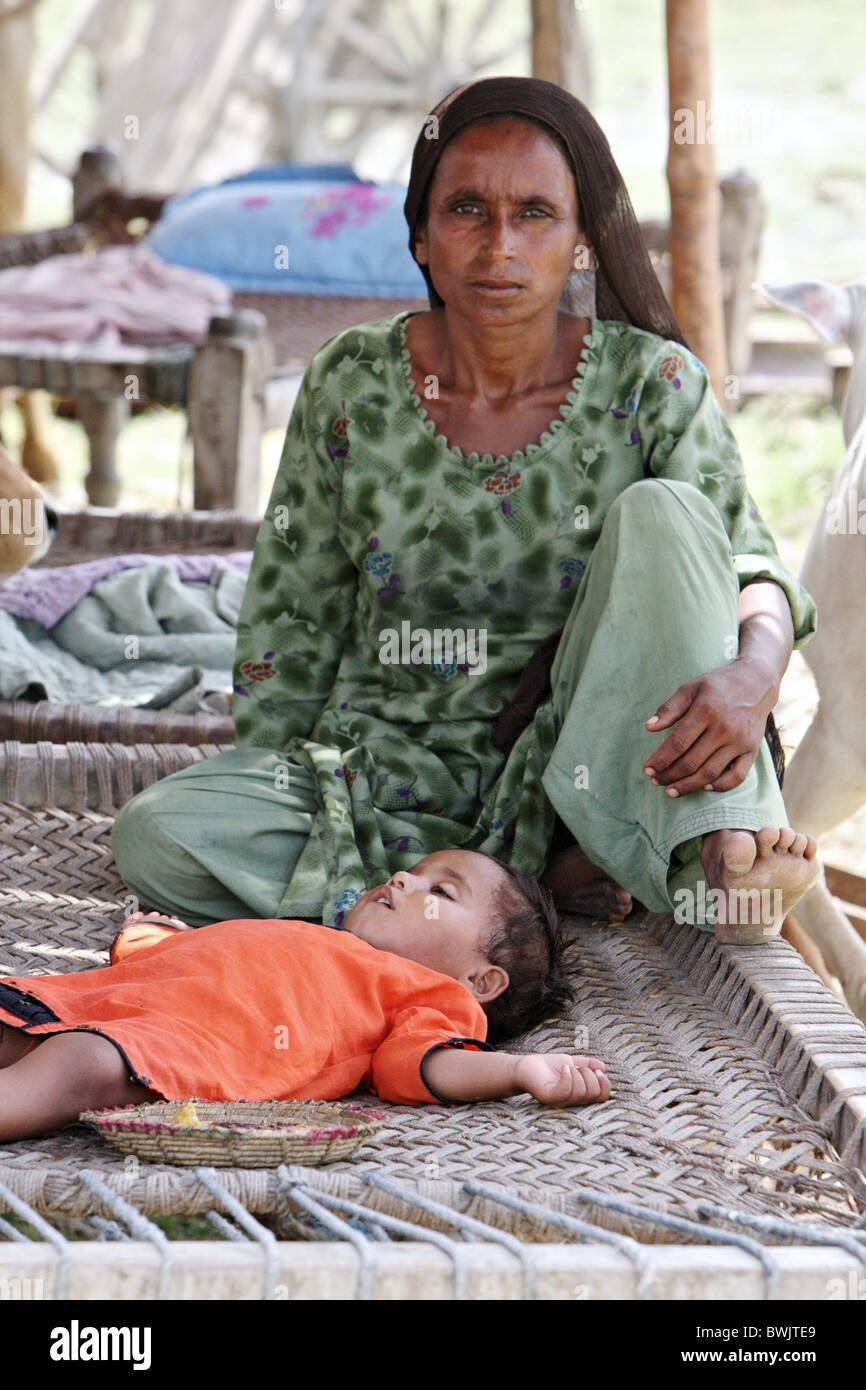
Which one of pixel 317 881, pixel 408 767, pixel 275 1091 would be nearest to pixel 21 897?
pixel 317 881

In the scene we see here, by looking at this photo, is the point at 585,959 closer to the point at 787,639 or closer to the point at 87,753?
the point at 787,639

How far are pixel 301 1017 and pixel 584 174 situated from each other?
3.34 feet

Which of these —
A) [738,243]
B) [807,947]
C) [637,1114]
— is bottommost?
[807,947]

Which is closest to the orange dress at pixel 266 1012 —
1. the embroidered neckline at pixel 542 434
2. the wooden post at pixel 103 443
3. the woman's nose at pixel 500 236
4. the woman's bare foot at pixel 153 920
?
the woman's bare foot at pixel 153 920

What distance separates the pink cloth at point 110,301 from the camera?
14.0 ft

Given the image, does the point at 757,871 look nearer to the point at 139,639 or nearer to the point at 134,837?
the point at 134,837

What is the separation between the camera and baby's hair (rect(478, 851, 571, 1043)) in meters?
1.59

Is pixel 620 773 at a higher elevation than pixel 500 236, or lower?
lower

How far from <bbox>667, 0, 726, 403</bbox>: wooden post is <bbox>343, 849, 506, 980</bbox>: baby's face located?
148cm

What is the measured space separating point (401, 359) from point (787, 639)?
62 centimetres

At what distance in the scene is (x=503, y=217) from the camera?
1786 millimetres

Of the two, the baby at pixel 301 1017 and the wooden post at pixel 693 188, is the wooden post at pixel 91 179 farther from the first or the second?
the baby at pixel 301 1017

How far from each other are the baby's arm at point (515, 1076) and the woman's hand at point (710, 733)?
1.03ft

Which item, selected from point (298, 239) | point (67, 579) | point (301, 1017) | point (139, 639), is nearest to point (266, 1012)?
point (301, 1017)
